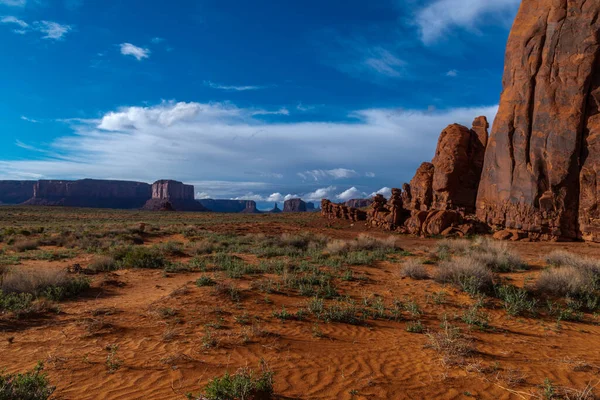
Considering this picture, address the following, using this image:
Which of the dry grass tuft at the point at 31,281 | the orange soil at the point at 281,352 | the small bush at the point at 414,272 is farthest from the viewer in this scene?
the small bush at the point at 414,272

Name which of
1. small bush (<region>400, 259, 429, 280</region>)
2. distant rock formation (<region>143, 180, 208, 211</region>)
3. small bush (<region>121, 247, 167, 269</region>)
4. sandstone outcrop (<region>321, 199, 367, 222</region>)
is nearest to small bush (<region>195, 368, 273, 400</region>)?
small bush (<region>400, 259, 429, 280</region>)

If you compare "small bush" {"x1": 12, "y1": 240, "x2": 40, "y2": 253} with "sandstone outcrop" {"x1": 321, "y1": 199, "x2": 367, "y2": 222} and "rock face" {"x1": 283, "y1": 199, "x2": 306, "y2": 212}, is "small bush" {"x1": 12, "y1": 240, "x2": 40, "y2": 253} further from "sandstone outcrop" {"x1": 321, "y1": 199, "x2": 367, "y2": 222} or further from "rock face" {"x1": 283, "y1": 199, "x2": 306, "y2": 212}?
"rock face" {"x1": 283, "y1": 199, "x2": 306, "y2": 212}

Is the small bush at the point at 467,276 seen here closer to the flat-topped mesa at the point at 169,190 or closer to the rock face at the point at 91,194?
the flat-topped mesa at the point at 169,190

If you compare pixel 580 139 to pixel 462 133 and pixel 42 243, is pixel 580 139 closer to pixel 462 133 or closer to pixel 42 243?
pixel 462 133

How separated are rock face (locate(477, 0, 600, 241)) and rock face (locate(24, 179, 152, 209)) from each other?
154727 millimetres

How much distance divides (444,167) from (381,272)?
72.4 ft

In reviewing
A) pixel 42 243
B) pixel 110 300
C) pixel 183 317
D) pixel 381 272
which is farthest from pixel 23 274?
pixel 42 243

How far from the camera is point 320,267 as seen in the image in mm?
12008

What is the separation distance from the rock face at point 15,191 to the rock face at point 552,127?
190 meters

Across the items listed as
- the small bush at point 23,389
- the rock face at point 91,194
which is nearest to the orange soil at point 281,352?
the small bush at point 23,389

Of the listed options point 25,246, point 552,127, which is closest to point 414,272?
point 25,246

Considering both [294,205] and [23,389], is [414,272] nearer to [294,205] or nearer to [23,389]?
[23,389]

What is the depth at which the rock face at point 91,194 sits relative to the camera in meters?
136

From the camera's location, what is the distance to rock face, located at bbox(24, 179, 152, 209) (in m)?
136
